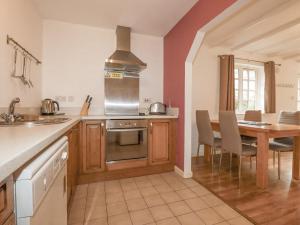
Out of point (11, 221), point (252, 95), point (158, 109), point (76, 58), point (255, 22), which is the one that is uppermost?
→ point (255, 22)

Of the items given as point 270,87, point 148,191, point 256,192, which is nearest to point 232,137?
point 256,192

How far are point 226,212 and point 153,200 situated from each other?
726mm

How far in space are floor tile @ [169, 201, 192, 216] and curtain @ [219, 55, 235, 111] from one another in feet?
7.67

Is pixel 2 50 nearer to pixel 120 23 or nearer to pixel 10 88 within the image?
pixel 10 88

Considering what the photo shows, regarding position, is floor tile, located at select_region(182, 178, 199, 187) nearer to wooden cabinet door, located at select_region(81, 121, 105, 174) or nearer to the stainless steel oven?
the stainless steel oven

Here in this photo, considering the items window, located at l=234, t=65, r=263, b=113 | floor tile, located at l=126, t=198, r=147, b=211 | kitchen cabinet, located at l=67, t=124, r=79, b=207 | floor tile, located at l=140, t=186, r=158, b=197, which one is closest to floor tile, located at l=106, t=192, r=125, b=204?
floor tile, located at l=126, t=198, r=147, b=211

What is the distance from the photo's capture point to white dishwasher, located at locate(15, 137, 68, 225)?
0.50 meters

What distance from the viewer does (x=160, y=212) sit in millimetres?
1620

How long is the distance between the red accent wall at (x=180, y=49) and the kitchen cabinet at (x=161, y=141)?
0.12 metres

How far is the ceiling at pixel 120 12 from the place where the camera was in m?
2.13

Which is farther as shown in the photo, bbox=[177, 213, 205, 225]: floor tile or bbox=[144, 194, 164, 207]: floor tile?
bbox=[144, 194, 164, 207]: floor tile

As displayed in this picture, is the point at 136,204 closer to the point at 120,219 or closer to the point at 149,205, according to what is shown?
the point at 149,205

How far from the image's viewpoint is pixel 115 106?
9.42 ft

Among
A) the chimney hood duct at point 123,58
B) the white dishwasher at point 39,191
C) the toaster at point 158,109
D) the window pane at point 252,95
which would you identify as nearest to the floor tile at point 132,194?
the white dishwasher at point 39,191
